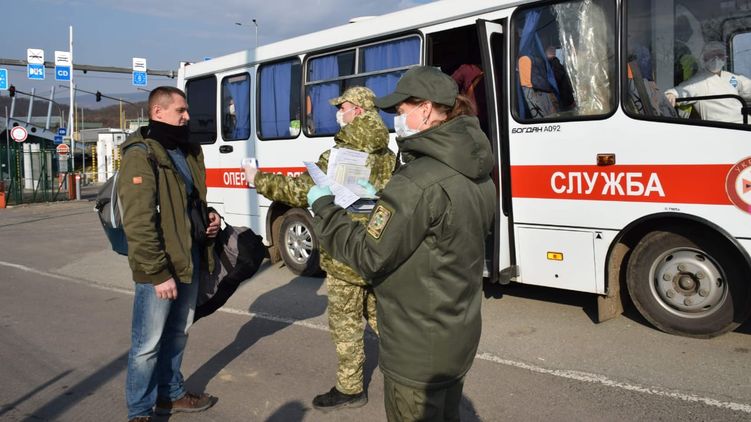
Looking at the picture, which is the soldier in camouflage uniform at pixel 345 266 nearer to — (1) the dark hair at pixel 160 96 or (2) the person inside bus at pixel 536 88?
(1) the dark hair at pixel 160 96

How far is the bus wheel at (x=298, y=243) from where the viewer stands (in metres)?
8.30

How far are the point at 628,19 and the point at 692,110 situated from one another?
3.00 feet

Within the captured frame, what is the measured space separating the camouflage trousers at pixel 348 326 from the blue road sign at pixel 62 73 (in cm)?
2811

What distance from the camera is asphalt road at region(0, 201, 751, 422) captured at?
4.13 metres

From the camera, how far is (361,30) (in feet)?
25.0

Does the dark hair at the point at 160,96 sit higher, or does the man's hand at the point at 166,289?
the dark hair at the point at 160,96

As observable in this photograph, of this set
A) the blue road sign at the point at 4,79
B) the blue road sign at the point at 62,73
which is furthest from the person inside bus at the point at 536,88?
the blue road sign at the point at 4,79

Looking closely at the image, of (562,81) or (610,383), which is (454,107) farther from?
(562,81)

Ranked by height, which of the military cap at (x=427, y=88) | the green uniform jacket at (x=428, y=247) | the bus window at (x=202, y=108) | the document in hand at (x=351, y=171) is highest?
the bus window at (x=202, y=108)

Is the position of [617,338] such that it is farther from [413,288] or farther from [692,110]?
[413,288]

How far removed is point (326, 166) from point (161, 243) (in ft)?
3.45

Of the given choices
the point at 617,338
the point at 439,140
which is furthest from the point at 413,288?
the point at 617,338

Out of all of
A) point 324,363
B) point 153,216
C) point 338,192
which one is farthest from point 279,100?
point 338,192

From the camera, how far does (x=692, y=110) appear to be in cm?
540
